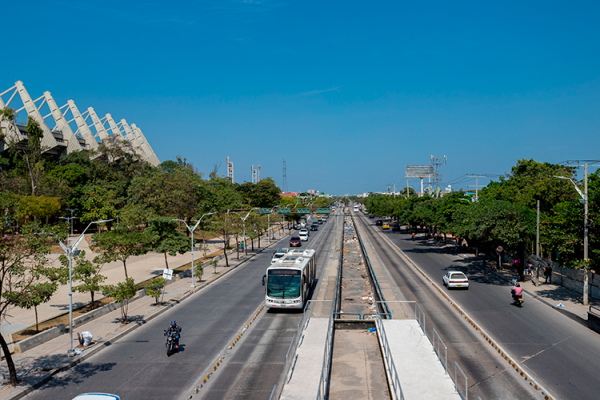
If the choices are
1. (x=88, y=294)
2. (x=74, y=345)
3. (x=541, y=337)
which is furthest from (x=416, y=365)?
(x=88, y=294)

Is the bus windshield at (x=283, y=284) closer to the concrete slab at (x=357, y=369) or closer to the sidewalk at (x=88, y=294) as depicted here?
the concrete slab at (x=357, y=369)

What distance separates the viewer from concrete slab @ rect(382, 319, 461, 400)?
12.8m

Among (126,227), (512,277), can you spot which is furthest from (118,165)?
(512,277)

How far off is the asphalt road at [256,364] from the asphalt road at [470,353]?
22.2 ft

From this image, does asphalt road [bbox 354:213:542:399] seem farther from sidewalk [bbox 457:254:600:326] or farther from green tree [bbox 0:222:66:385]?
green tree [bbox 0:222:66:385]

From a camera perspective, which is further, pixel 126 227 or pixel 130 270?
pixel 130 270

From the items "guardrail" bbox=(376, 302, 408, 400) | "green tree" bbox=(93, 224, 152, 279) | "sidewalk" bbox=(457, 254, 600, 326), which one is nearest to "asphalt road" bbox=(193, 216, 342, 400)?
"guardrail" bbox=(376, 302, 408, 400)

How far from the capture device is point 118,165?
326ft

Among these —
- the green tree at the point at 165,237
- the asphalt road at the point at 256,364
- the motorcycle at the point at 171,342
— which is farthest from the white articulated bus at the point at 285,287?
the green tree at the point at 165,237

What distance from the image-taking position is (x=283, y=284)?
25.2 metres

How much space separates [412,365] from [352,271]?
1039 inches

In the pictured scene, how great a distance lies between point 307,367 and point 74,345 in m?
11.8

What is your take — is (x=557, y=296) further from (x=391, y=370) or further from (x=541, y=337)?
(x=391, y=370)

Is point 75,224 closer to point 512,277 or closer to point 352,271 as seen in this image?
point 352,271
